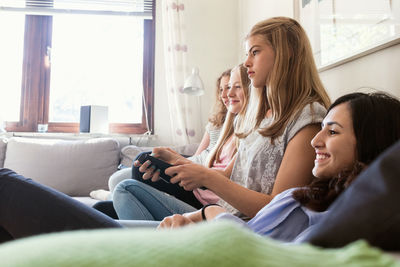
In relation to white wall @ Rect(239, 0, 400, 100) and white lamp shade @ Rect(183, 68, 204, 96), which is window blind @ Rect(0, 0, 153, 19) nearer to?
white lamp shade @ Rect(183, 68, 204, 96)

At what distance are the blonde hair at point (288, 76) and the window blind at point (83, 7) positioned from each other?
2.22 m

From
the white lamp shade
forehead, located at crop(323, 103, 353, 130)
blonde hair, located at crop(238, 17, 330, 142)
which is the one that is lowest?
forehead, located at crop(323, 103, 353, 130)

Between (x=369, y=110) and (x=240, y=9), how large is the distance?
8.72ft

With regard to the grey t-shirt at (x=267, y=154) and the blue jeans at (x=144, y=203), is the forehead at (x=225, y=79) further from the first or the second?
the blue jeans at (x=144, y=203)

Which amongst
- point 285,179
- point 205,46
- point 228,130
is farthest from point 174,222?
point 205,46

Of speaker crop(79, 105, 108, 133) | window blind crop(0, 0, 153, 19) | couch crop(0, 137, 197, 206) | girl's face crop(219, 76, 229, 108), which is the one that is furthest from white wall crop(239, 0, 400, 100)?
window blind crop(0, 0, 153, 19)

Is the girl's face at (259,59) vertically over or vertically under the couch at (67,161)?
over

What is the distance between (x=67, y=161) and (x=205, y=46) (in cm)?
170

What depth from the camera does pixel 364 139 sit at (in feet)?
2.75

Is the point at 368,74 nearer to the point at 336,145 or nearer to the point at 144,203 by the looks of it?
the point at 336,145

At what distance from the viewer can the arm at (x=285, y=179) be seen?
106 centimetres

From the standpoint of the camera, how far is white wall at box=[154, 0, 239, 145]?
3279 mm

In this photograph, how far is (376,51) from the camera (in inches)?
48.6

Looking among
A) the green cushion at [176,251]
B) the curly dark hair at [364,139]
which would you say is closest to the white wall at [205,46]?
the curly dark hair at [364,139]
